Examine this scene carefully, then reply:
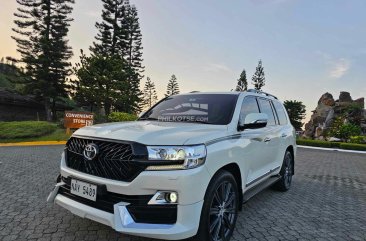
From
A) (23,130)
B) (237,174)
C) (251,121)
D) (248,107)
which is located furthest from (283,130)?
(23,130)

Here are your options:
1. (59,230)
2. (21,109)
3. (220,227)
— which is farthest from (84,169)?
(21,109)

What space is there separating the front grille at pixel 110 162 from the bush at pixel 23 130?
1445 centimetres

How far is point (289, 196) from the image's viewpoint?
5.88 m

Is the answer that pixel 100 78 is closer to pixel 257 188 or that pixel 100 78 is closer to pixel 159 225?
pixel 257 188

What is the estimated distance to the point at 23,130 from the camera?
16.0m

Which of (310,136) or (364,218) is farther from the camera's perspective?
(310,136)

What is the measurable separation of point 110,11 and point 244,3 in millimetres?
26006

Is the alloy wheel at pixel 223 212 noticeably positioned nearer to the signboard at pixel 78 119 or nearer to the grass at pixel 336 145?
the signboard at pixel 78 119

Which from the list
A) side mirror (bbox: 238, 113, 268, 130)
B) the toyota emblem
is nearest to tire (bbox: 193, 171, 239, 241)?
side mirror (bbox: 238, 113, 268, 130)

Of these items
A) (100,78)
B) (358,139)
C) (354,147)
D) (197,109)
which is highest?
(100,78)

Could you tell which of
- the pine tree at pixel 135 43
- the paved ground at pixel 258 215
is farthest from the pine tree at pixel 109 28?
the paved ground at pixel 258 215

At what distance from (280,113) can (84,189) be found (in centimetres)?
433

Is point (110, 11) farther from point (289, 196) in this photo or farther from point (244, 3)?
point (289, 196)

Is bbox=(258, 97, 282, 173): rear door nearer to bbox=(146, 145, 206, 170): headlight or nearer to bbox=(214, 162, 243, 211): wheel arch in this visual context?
bbox=(214, 162, 243, 211): wheel arch
